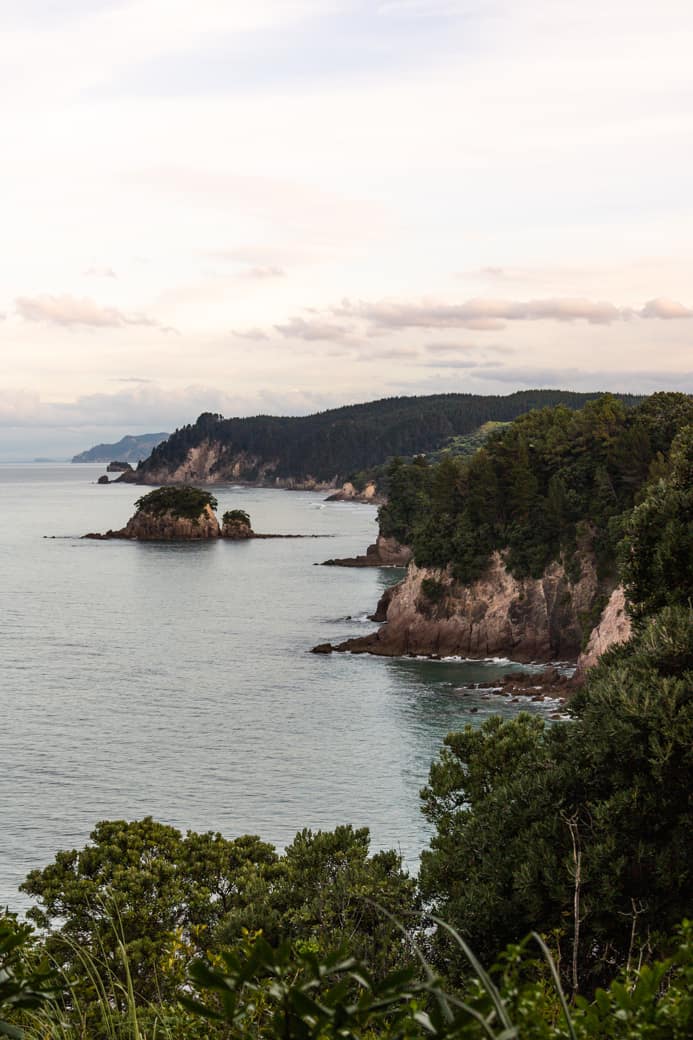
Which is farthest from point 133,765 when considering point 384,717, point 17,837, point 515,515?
point 515,515

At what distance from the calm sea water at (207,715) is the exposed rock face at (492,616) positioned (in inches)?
143

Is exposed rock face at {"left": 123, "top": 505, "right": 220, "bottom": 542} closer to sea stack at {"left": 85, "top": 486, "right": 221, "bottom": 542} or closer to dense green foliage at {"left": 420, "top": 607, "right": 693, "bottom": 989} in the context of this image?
sea stack at {"left": 85, "top": 486, "right": 221, "bottom": 542}

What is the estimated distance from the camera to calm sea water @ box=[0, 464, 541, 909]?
138 ft

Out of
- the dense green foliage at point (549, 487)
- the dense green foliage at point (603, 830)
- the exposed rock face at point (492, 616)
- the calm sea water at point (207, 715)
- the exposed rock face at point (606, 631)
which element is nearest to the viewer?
the dense green foliage at point (603, 830)

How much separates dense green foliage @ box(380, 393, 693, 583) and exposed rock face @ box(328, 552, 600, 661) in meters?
1.20

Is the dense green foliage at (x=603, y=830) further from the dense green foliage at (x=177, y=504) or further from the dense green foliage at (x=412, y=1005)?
the dense green foliage at (x=177, y=504)

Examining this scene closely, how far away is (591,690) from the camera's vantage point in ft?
64.6

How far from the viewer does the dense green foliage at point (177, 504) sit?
163625mm

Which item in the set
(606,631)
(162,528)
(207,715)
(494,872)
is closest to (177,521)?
(162,528)

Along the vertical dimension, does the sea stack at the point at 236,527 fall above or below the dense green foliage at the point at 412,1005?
below

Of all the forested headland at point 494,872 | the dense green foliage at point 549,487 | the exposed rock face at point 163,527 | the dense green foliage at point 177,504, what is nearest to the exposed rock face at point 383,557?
the exposed rock face at point 163,527

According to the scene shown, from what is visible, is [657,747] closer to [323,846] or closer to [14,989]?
[323,846]

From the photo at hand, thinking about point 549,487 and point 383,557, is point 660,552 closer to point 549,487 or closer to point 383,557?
point 549,487

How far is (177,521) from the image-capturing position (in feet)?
536
